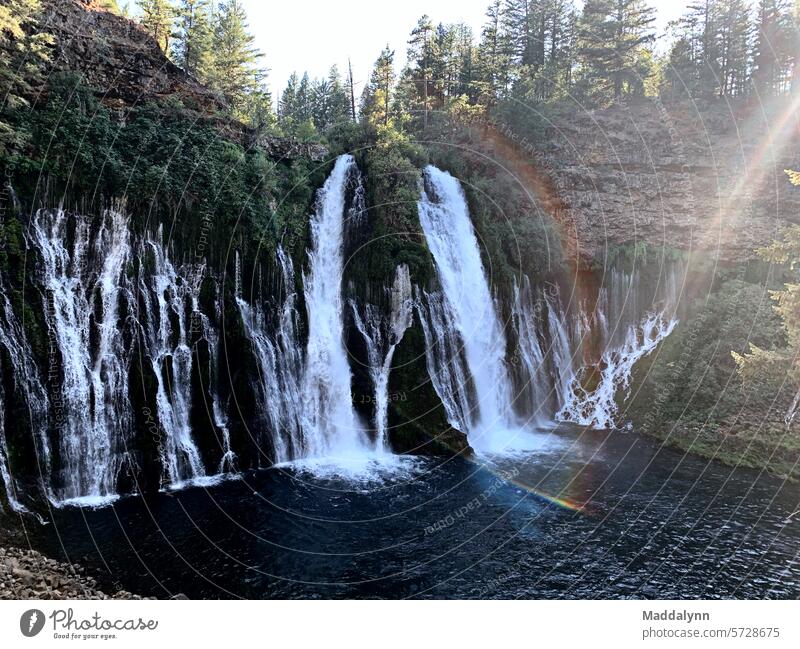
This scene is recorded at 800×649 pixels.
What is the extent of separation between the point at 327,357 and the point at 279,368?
2385 mm

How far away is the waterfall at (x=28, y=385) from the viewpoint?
48.0ft

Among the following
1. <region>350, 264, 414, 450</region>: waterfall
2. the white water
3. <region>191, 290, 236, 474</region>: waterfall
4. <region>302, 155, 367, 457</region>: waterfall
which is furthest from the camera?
the white water

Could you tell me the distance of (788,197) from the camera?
104 ft

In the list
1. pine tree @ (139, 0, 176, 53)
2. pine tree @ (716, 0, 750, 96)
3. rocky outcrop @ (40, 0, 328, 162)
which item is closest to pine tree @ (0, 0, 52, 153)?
rocky outcrop @ (40, 0, 328, 162)

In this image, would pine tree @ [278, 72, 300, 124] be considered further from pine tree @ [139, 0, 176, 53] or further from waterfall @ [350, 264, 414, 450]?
waterfall @ [350, 264, 414, 450]

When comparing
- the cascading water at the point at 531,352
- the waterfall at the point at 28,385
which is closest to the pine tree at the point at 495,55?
the cascading water at the point at 531,352

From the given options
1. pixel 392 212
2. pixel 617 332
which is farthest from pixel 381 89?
pixel 617 332

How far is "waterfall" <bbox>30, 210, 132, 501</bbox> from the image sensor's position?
1548cm

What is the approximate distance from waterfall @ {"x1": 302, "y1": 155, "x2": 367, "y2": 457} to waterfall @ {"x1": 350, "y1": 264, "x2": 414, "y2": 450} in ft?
3.64

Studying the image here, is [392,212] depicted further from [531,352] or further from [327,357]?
[531,352]

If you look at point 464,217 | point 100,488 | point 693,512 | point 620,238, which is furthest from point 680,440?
point 100,488

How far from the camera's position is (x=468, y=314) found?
2519cm

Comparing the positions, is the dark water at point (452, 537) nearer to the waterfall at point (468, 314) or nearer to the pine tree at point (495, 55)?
the waterfall at point (468, 314)

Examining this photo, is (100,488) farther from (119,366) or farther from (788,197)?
(788,197)
